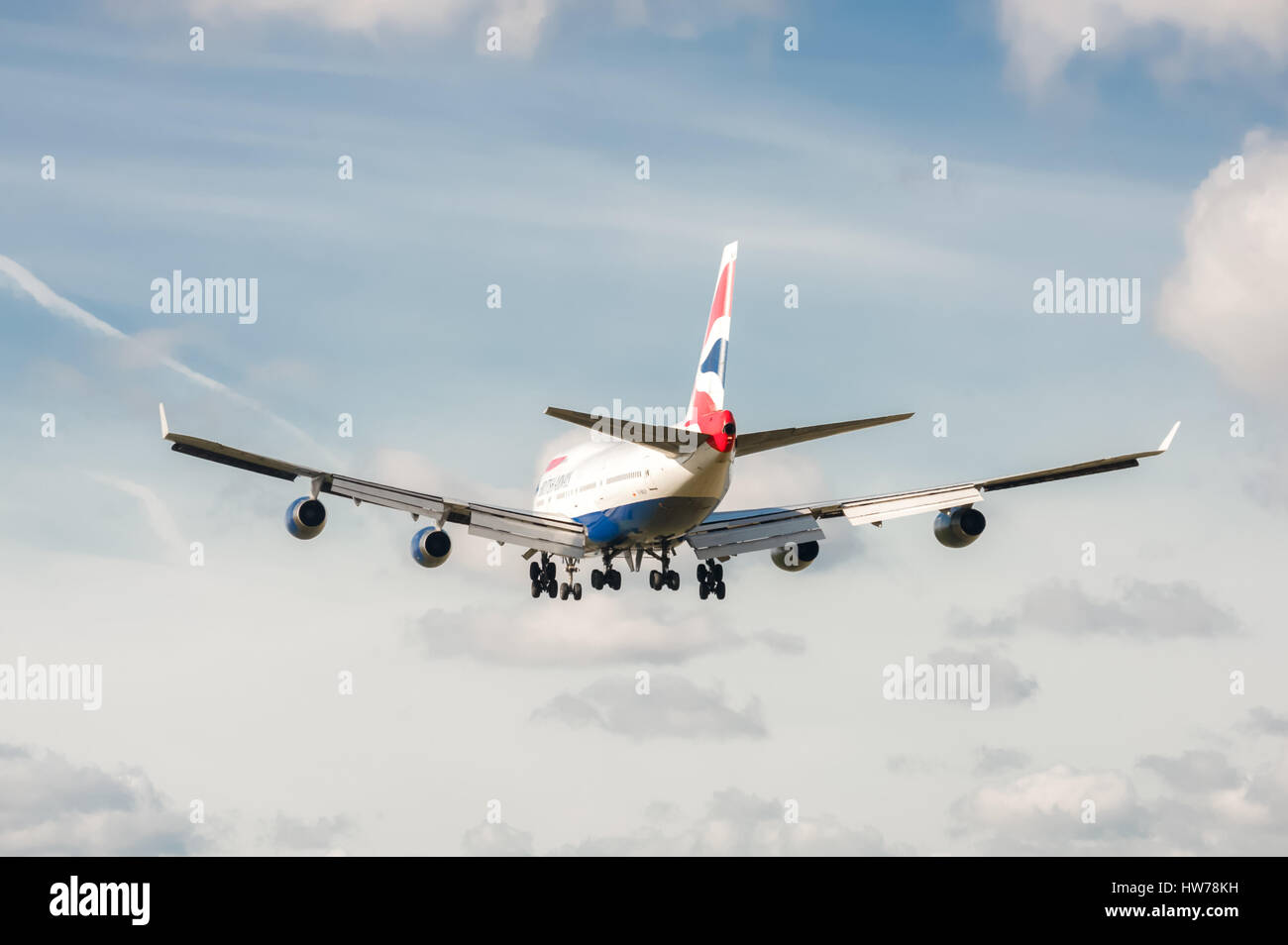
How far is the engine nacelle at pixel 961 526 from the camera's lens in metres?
58.6

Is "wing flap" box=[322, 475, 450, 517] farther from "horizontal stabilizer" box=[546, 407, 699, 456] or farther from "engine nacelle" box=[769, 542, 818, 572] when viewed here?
"engine nacelle" box=[769, 542, 818, 572]

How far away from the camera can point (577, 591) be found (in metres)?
Answer: 65.8

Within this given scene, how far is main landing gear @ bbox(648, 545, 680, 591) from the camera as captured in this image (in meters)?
63.8

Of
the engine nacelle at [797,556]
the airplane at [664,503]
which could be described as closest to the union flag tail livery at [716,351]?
the airplane at [664,503]

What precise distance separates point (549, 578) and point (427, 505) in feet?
26.6

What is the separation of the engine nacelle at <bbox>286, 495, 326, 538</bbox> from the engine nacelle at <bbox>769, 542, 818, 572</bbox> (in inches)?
731

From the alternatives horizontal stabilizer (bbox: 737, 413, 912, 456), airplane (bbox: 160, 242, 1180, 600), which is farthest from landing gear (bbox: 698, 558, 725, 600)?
horizontal stabilizer (bbox: 737, 413, 912, 456)

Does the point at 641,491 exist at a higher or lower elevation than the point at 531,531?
higher

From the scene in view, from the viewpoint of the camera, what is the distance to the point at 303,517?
182ft

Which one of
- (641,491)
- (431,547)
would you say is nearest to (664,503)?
(641,491)

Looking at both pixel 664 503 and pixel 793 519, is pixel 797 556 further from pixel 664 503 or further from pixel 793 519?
pixel 664 503
